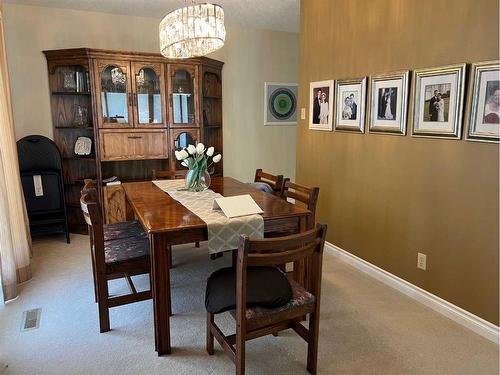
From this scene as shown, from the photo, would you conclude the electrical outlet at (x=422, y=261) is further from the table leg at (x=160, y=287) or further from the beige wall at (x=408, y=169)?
the table leg at (x=160, y=287)

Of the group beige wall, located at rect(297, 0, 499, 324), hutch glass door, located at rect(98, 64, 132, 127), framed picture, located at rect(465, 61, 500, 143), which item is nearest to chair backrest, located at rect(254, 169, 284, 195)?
beige wall, located at rect(297, 0, 499, 324)

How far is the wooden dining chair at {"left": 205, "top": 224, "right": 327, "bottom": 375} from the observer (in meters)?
1.64

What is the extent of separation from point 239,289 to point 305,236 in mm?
382

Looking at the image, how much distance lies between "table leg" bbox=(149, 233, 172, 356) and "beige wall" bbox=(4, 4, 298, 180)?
9.81 ft

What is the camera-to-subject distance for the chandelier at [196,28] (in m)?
2.54

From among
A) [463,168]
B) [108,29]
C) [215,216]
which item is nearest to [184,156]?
[215,216]

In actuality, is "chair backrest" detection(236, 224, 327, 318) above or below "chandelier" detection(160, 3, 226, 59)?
below

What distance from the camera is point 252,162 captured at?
18.2 ft

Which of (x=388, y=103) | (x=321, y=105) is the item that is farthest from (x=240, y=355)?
(x=321, y=105)

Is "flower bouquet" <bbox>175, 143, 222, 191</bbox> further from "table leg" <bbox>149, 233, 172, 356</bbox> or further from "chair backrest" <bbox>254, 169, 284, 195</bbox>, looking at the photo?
"table leg" <bbox>149, 233, 172, 356</bbox>

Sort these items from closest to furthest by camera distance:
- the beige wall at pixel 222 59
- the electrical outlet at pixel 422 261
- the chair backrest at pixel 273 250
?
the chair backrest at pixel 273 250, the electrical outlet at pixel 422 261, the beige wall at pixel 222 59

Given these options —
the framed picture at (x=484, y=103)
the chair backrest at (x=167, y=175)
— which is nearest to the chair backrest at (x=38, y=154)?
the chair backrest at (x=167, y=175)

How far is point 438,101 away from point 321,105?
1.26 m

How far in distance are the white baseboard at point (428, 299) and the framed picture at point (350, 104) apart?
115cm
